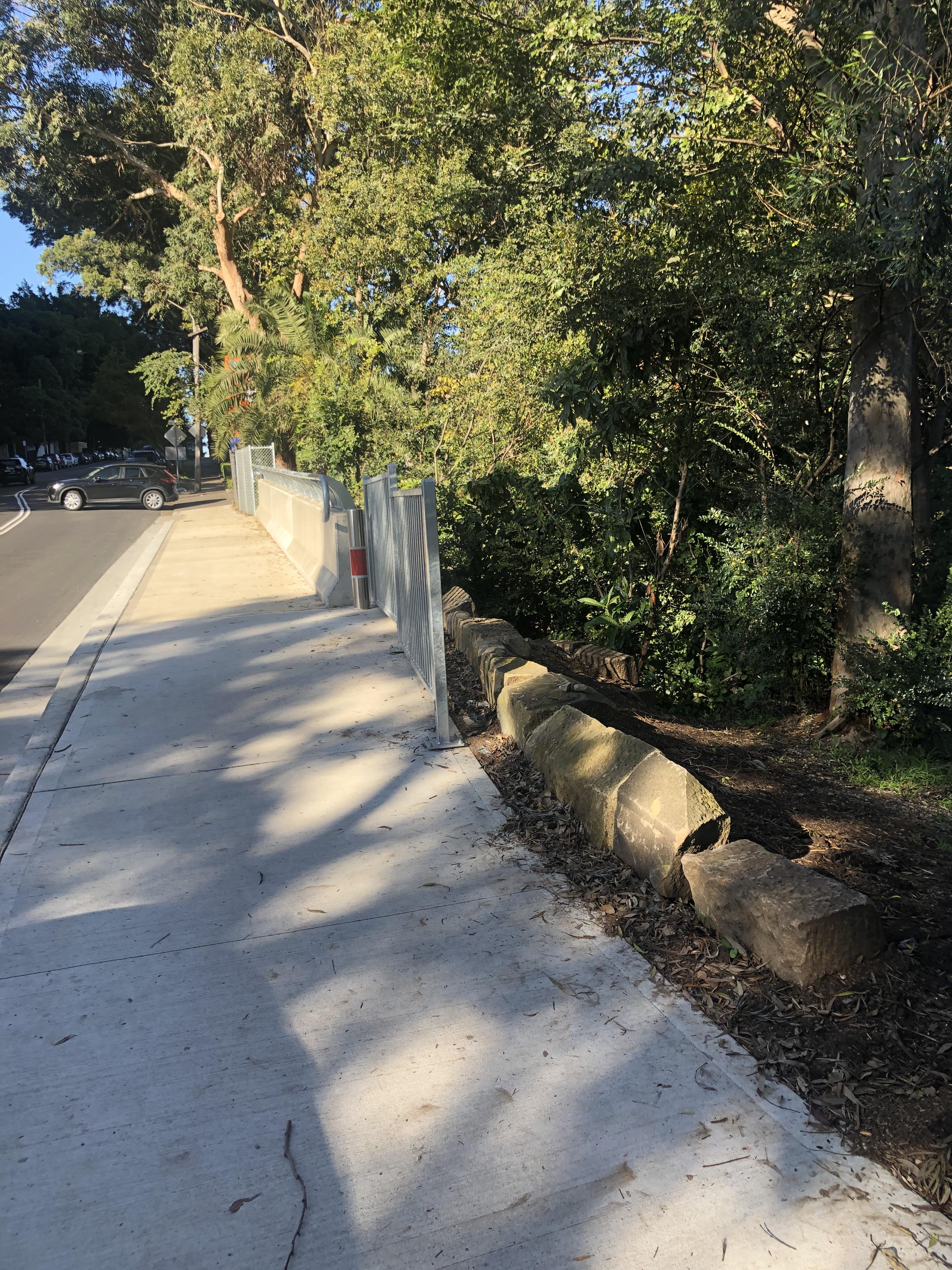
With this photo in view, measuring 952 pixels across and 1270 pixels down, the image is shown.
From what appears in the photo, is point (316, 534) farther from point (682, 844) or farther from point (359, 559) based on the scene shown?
point (682, 844)

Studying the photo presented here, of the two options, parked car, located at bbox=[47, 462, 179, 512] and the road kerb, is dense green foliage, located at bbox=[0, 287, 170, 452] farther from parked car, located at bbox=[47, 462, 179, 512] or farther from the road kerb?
the road kerb

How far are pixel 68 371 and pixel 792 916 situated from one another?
90562 mm

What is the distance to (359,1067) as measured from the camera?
3115 mm

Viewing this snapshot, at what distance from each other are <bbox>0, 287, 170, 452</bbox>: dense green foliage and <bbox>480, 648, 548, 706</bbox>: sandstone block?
2618 inches

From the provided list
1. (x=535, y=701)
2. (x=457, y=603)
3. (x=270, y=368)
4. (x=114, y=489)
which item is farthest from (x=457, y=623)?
(x=114, y=489)

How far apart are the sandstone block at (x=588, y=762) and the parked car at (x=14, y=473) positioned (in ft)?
175

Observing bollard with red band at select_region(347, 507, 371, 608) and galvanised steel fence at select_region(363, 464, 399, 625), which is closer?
galvanised steel fence at select_region(363, 464, 399, 625)

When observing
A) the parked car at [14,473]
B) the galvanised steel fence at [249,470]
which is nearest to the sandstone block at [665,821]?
the galvanised steel fence at [249,470]

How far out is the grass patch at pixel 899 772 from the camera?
6.32 m

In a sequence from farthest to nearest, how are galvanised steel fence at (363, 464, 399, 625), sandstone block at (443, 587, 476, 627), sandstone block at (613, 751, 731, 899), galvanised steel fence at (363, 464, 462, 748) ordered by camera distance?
sandstone block at (443, 587, 476, 627), galvanised steel fence at (363, 464, 399, 625), galvanised steel fence at (363, 464, 462, 748), sandstone block at (613, 751, 731, 899)

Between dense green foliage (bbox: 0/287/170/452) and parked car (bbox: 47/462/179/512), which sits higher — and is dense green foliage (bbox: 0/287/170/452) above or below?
above

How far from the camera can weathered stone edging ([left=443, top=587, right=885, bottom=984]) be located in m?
3.30

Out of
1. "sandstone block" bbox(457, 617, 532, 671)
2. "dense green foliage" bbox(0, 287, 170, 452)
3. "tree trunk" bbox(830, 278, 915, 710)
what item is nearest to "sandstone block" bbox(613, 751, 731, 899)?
"sandstone block" bbox(457, 617, 532, 671)

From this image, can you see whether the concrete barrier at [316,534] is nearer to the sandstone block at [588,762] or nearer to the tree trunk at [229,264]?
the sandstone block at [588,762]
